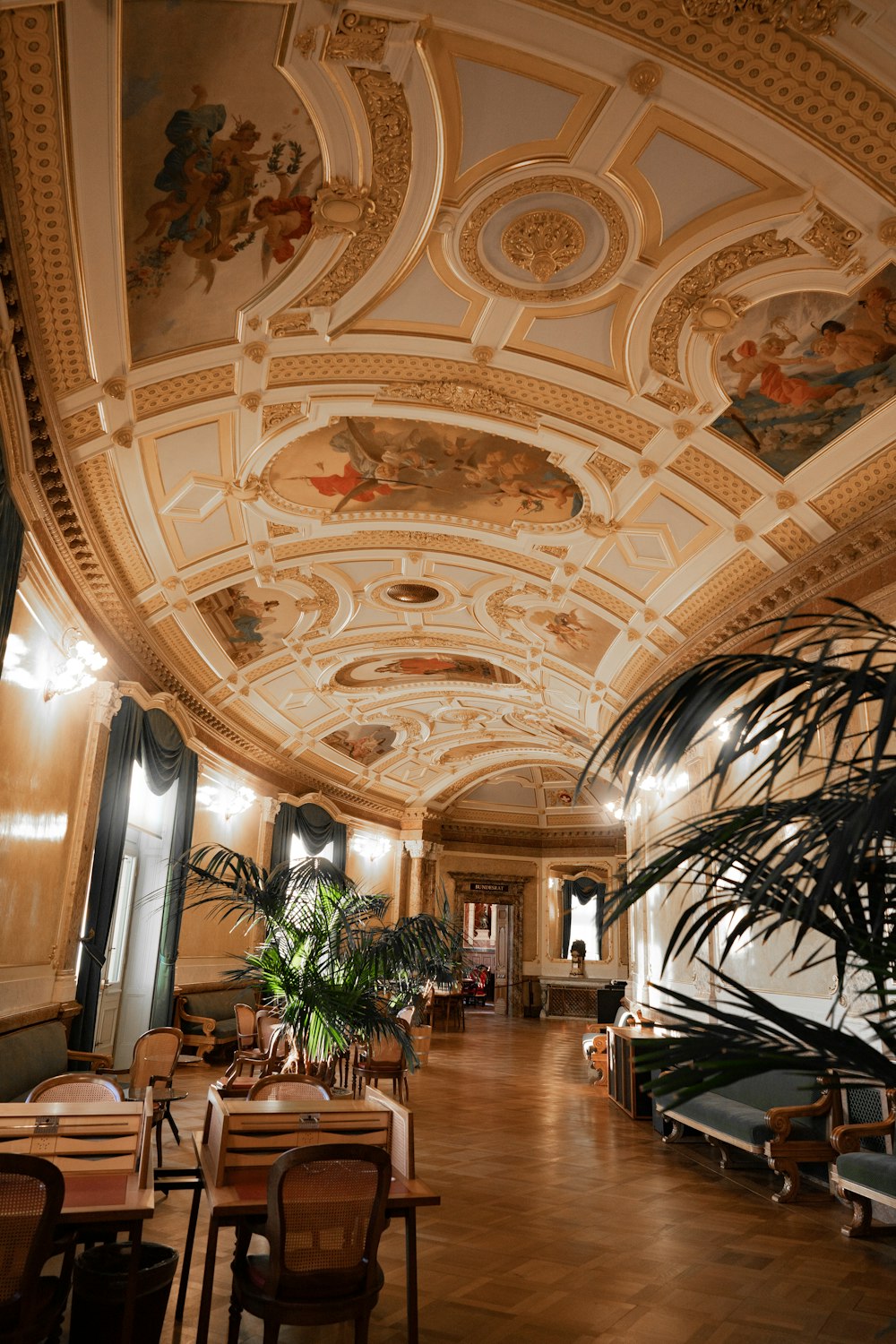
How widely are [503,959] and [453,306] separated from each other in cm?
2149

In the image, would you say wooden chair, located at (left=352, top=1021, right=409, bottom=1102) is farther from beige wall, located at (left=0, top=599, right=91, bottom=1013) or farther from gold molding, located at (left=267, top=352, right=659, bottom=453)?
gold molding, located at (left=267, top=352, right=659, bottom=453)

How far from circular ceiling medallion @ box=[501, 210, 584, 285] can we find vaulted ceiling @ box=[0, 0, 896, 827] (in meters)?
0.02

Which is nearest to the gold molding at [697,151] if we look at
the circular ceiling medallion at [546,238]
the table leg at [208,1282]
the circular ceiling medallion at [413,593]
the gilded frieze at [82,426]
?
the circular ceiling medallion at [546,238]

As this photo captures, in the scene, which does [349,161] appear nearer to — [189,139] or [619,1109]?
[189,139]

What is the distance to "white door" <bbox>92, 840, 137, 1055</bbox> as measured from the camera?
1074cm

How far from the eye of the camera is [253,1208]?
3527mm

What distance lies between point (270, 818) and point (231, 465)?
362 inches

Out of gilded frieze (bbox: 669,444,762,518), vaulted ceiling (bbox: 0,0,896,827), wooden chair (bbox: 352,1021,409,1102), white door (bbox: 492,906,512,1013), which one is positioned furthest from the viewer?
white door (bbox: 492,906,512,1013)

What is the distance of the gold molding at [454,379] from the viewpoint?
7.30m

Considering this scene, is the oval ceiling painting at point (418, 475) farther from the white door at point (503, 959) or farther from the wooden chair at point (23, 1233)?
the white door at point (503, 959)

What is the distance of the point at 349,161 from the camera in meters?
5.29

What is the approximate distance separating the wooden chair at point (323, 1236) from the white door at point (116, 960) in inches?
311

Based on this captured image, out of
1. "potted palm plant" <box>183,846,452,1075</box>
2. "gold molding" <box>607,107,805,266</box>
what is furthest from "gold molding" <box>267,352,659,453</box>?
"potted palm plant" <box>183,846,452,1075</box>

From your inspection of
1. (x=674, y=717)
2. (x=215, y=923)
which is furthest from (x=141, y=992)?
(x=674, y=717)
